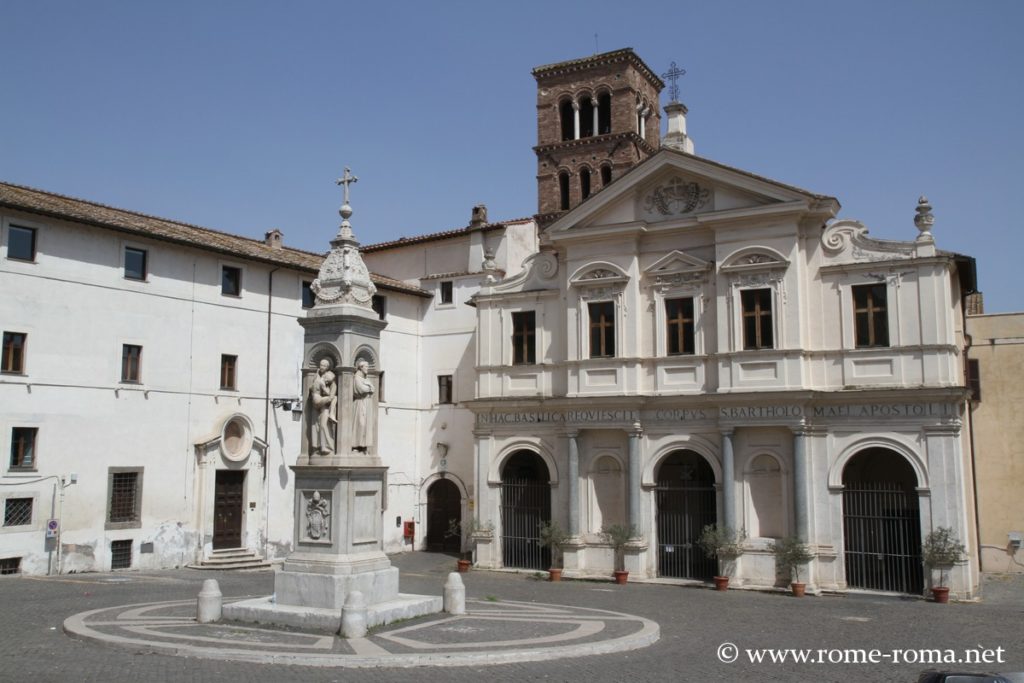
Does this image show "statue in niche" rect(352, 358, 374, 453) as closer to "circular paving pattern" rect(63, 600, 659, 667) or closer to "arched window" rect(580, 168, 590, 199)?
"circular paving pattern" rect(63, 600, 659, 667)

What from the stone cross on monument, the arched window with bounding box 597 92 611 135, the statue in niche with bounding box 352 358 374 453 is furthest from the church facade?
the arched window with bounding box 597 92 611 135

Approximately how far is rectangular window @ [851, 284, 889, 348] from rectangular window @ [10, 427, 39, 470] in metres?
21.4

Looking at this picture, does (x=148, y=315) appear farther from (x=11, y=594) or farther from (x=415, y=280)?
(x=415, y=280)

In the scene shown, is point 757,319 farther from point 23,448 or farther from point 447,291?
point 23,448

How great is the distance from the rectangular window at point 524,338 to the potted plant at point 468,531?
5101mm

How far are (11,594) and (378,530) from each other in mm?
9143

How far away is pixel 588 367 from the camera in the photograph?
2706 centimetres

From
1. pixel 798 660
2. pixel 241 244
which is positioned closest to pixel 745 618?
pixel 798 660

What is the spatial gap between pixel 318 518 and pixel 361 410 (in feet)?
6.52

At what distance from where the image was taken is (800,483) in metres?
23.7

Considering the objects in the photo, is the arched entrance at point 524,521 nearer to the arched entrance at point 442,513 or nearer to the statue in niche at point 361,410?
the arched entrance at point 442,513

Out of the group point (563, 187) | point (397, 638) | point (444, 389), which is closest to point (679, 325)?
point (444, 389)

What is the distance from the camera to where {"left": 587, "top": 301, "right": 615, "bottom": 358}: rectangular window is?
27.1 metres

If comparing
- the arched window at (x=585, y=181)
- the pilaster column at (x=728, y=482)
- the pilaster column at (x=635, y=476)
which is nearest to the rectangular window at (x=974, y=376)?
the pilaster column at (x=728, y=482)
